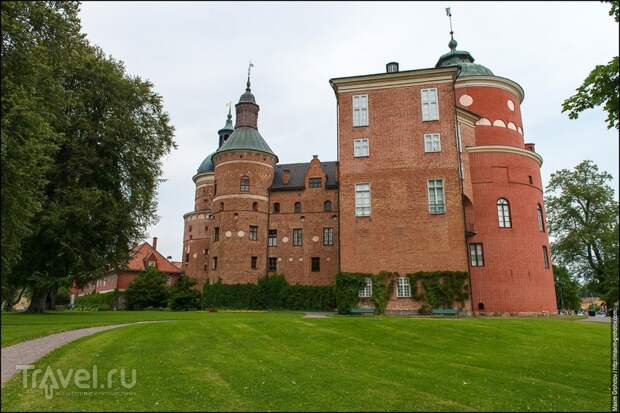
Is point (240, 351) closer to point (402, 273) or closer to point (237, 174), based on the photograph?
point (402, 273)

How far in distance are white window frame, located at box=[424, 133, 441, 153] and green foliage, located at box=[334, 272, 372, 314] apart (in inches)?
368

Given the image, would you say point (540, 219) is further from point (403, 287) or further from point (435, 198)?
point (403, 287)

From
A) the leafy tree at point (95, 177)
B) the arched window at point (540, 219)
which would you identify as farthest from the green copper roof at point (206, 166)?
the arched window at point (540, 219)

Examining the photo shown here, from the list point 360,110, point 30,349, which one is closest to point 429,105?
point 360,110

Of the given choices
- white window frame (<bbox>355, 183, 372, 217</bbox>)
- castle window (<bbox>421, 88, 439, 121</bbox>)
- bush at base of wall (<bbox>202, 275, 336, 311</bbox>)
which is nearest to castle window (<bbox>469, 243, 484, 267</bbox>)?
white window frame (<bbox>355, 183, 372, 217</bbox>)

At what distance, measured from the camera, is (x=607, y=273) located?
16.3 feet

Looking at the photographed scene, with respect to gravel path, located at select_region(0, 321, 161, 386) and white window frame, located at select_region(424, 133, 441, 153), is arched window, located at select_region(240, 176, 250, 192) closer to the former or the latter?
white window frame, located at select_region(424, 133, 441, 153)

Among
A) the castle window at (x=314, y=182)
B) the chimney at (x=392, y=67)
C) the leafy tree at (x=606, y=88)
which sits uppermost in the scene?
the chimney at (x=392, y=67)

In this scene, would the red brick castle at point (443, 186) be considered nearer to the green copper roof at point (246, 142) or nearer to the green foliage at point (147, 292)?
the green copper roof at point (246, 142)

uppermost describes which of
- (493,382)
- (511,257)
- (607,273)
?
(511,257)

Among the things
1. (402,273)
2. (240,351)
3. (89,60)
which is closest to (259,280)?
(402,273)

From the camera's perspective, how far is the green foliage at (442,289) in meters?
26.8

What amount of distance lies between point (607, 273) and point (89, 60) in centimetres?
2464

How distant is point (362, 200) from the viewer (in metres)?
29.4
